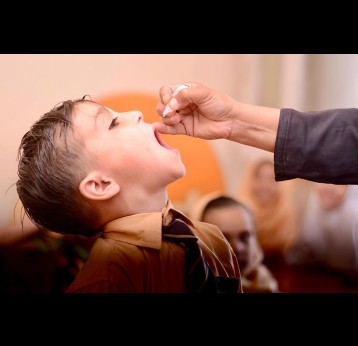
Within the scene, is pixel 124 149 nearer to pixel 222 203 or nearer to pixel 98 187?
pixel 98 187

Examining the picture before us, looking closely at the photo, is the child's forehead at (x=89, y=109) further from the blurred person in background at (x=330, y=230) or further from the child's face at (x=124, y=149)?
the blurred person in background at (x=330, y=230)

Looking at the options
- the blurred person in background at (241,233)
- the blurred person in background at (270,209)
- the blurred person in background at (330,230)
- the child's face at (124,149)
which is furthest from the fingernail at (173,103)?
the blurred person in background at (330,230)

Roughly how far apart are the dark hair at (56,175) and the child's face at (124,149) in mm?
25

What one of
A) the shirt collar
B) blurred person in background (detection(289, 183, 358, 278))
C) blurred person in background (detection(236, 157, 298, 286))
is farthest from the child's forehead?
blurred person in background (detection(289, 183, 358, 278))

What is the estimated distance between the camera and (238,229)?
1457 millimetres

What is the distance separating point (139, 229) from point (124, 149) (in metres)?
0.17

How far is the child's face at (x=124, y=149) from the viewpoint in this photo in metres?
1.06

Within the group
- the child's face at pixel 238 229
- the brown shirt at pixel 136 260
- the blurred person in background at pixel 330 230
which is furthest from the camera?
the blurred person in background at pixel 330 230

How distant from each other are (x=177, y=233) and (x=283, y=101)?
2.19ft

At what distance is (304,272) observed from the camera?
1.57 m

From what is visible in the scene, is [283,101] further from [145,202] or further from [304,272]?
[145,202]

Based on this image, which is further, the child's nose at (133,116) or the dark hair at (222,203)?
the dark hair at (222,203)

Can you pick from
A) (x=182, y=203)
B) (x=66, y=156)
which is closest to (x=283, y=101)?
(x=182, y=203)

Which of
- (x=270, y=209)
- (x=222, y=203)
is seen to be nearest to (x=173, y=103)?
(x=222, y=203)
